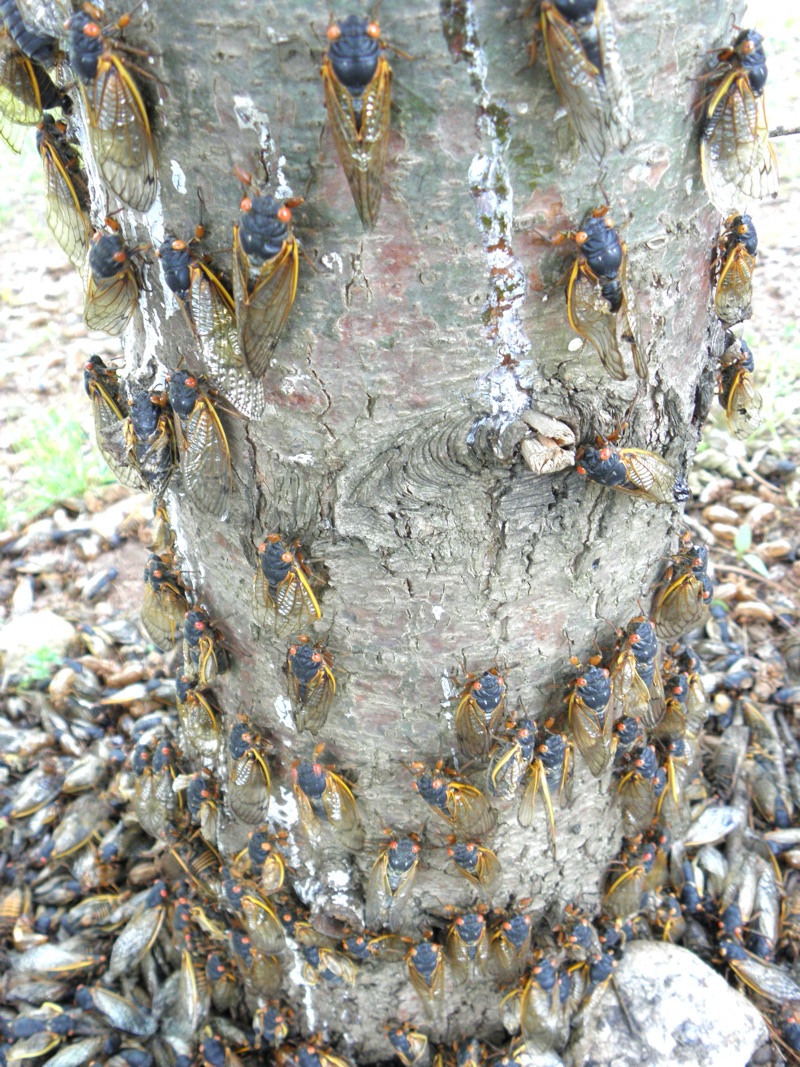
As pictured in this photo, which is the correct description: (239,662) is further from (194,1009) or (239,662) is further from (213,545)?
(194,1009)

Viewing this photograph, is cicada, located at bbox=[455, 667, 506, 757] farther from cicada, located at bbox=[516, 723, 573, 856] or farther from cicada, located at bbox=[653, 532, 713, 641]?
cicada, located at bbox=[653, 532, 713, 641]

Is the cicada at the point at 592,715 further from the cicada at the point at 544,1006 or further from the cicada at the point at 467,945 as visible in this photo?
the cicada at the point at 544,1006

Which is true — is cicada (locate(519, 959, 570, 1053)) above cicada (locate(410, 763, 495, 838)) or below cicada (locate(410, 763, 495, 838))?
below

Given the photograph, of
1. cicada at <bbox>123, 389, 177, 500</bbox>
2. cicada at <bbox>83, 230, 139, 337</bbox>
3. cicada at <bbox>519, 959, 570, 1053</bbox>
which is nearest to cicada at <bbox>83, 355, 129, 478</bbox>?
cicada at <bbox>123, 389, 177, 500</bbox>

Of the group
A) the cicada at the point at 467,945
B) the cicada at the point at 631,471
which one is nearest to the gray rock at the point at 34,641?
the cicada at the point at 467,945

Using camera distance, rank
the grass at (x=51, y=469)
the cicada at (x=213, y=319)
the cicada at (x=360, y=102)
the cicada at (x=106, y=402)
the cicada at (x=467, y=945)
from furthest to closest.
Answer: the grass at (x=51, y=469)
the cicada at (x=467, y=945)
the cicada at (x=106, y=402)
the cicada at (x=213, y=319)
the cicada at (x=360, y=102)

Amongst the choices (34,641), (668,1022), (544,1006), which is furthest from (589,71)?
(34,641)

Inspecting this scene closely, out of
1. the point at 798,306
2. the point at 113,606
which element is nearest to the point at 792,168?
the point at 798,306
